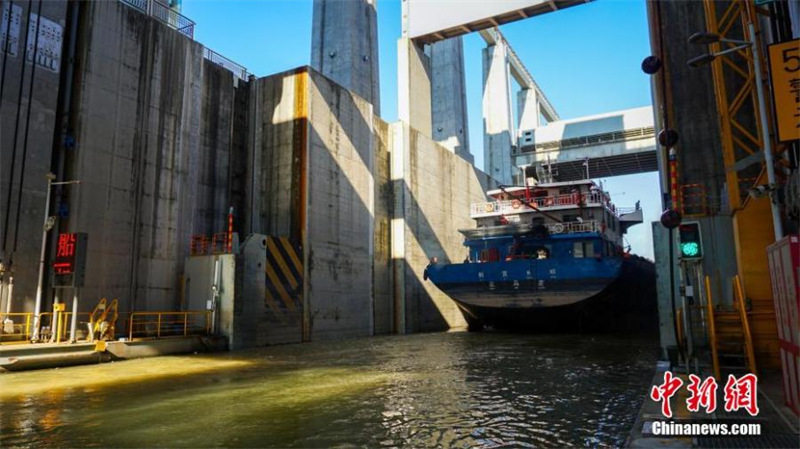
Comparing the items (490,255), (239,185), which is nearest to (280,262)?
(239,185)

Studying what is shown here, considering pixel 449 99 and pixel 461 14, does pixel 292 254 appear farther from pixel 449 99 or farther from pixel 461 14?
pixel 449 99

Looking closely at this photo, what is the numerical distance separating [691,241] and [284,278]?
13.4 metres

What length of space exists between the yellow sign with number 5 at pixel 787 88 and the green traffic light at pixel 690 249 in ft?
5.87

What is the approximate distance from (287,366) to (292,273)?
7438 mm

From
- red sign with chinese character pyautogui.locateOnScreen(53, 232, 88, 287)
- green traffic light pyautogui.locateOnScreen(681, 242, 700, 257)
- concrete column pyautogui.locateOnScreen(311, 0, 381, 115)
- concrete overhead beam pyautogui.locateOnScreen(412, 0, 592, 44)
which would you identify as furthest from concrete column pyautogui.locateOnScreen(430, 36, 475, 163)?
green traffic light pyautogui.locateOnScreen(681, 242, 700, 257)

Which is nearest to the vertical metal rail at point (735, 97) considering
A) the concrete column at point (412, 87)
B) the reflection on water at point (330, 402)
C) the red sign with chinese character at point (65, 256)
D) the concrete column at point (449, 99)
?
the reflection on water at point (330, 402)

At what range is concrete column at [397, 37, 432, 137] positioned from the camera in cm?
2941

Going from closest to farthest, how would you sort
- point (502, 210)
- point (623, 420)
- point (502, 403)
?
point (623, 420)
point (502, 403)
point (502, 210)

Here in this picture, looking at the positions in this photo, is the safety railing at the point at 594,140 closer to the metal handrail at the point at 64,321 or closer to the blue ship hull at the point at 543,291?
the blue ship hull at the point at 543,291

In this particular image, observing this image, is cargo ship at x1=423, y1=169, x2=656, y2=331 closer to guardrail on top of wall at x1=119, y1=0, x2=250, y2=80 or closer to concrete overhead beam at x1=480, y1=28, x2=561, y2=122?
guardrail on top of wall at x1=119, y1=0, x2=250, y2=80

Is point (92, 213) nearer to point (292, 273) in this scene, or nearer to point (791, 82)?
→ point (292, 273)

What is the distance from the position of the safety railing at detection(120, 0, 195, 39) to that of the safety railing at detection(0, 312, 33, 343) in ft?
31.7

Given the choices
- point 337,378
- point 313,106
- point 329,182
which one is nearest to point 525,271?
point 329,182

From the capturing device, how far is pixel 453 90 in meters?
35.7
